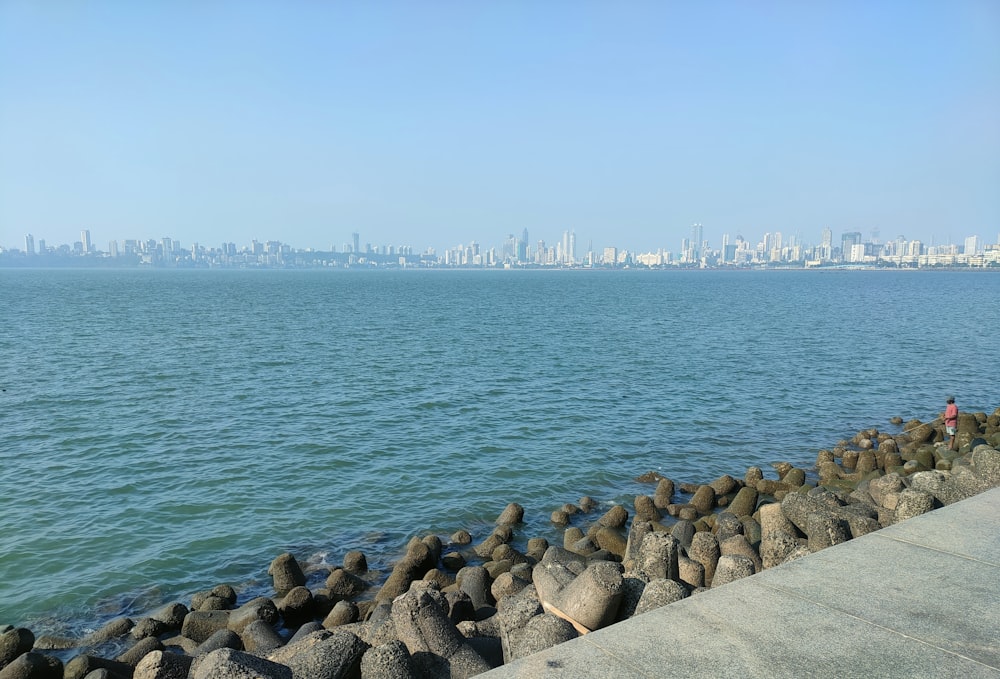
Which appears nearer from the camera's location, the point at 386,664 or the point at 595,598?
the point at 386,664

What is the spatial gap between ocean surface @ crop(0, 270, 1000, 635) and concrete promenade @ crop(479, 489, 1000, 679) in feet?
29.6

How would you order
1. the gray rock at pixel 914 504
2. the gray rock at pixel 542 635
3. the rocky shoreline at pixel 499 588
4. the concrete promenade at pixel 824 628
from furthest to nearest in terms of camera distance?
the gray rock at pixel 914 504
the rocky shoreline at pixel 499 588
the gray rock at pixel 542 635
the concrete promenade at pixel 824 628

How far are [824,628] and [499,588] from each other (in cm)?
635

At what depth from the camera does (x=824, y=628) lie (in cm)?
560

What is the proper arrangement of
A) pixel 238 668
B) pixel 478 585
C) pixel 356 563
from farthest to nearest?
pixel 356 563 → pixel 478 585 → pixel 238 668

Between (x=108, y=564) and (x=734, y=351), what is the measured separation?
121 ft

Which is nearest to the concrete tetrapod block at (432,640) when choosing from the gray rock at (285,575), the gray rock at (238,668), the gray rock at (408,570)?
the gray rock at (238,668)

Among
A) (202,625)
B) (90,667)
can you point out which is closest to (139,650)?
(90,667)

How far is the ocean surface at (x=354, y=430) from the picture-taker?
14930mm

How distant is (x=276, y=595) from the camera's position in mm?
12719

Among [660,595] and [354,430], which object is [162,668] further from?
[354,430]

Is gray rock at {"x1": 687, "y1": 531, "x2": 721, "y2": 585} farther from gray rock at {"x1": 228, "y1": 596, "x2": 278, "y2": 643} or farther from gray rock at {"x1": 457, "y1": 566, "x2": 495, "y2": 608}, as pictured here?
gray rock at {"x1": 228, "y1": 596, "x2": 278, "y2": 643}

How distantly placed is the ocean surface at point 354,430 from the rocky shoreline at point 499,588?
4.03ft

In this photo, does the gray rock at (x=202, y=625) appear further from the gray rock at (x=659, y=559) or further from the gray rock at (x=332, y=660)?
the gray rock at (x=659, y=559)
